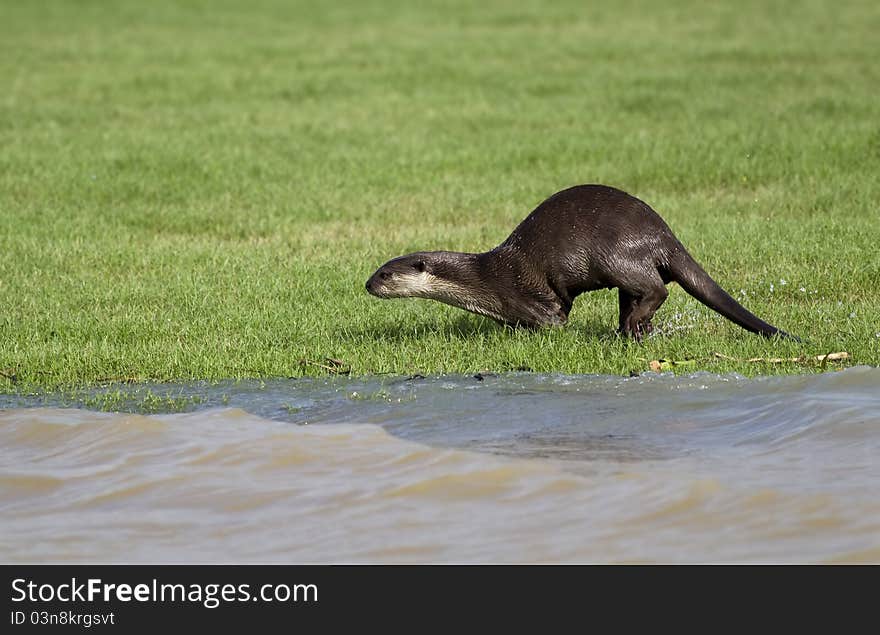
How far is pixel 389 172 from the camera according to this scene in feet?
47.1

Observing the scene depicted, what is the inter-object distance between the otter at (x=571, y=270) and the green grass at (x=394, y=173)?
0.66ft

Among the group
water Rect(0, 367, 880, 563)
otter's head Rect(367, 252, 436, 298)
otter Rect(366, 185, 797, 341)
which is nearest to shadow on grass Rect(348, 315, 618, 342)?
otter Rect(366, 185, 797, 341)

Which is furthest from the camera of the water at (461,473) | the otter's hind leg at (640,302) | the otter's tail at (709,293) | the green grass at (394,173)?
the green grass at (394,173)

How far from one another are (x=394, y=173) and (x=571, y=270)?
6.49 m

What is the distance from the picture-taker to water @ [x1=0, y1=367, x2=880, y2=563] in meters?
4.89

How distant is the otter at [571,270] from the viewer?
798 cm

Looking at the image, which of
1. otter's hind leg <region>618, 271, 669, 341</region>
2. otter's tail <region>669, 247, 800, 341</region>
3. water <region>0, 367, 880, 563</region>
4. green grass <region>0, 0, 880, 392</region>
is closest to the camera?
water <region>0, 367, 880, 563</region>

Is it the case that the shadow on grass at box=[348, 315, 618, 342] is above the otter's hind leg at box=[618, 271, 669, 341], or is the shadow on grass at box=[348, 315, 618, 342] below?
below

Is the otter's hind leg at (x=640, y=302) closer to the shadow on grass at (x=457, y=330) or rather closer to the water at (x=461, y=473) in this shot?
the shadow on grass at (x=457, y=330)

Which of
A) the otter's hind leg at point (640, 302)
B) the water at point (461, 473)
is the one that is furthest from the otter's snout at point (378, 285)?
the otter's hind leg at point (640, 302)

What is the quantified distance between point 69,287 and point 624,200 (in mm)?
4561

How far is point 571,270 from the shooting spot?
809cm

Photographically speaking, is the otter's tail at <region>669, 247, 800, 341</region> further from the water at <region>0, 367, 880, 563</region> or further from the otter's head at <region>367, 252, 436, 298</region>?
the otter's head at <region>367, 252, 436, 298</region>

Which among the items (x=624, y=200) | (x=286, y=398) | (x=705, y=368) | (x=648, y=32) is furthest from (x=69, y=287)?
(x=648, y=32)
